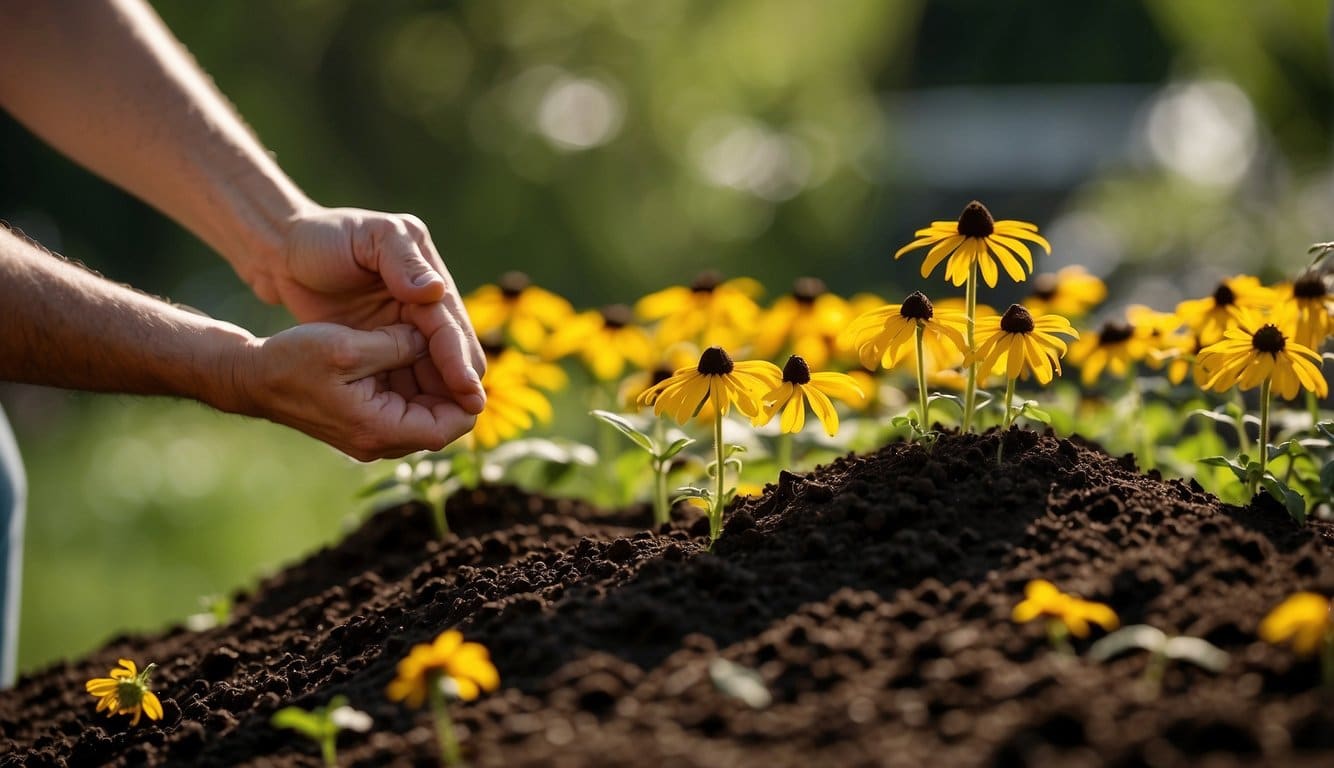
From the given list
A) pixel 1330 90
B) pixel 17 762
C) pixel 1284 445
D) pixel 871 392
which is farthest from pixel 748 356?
pixel 1330 90

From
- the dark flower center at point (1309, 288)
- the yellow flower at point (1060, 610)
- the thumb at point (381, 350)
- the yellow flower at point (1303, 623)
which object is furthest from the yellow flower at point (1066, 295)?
the yellow flower at point (1303, 623)

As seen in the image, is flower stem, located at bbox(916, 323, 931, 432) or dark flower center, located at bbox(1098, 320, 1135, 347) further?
dark flower center, located at bbox(1098, 320, 1135, 347)

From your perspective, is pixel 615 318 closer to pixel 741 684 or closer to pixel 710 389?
pixel 710 389

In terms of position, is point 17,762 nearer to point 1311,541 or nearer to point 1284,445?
point 1311,541

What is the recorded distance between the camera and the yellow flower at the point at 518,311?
291cm

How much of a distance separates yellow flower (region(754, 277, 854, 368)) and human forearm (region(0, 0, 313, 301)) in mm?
969

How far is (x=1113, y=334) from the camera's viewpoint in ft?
7.84

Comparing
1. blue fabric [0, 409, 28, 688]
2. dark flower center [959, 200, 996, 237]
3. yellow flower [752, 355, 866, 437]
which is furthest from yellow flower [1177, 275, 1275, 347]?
blue fabric [0, 409, 28, 688]

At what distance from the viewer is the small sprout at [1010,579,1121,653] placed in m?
1.33

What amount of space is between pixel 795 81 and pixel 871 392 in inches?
232

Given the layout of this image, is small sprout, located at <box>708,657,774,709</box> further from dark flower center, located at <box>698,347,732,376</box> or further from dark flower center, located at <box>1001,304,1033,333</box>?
dark flower center, located at <box>1001,304,1033,333</box>

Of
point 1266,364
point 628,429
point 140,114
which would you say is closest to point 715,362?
point 628,429

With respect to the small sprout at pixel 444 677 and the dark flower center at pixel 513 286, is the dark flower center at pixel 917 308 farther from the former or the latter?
→ the dark flower center at pixel 513 286

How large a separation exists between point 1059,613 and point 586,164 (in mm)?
6452
